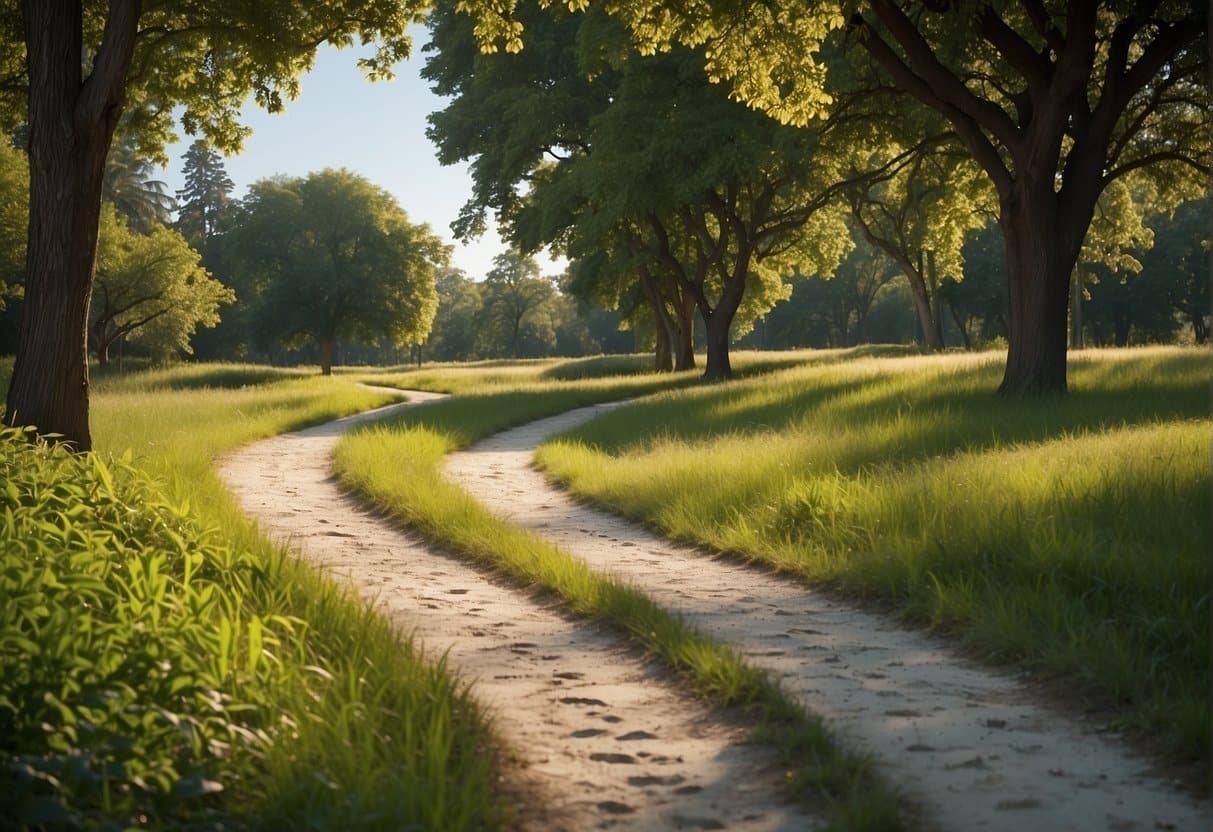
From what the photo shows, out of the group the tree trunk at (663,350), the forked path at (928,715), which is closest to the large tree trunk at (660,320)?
the tree trunk at (663,350)

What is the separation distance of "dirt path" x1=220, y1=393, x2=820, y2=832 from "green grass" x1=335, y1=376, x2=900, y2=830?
5.1 inches

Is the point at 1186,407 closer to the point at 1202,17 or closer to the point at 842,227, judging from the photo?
the point at 1202,17

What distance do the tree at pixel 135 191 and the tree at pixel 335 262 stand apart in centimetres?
1714

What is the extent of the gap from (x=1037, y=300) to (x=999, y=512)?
9557 millimetres

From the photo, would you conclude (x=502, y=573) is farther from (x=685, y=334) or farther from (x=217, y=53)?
(x=685, y=334)

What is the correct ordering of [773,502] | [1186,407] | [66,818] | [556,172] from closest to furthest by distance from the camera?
[66,818] < [773,502] < [1186,407] < [556,172]

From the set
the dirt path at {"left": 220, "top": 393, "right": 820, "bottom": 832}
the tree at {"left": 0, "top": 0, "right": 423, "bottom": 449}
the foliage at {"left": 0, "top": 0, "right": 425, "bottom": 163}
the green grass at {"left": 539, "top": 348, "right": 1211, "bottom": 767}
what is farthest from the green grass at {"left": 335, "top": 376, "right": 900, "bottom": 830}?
the foliage at {"left": 0, "top": 0, "right": 425, "bottom": 163}

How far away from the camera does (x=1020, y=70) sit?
16.9 metres

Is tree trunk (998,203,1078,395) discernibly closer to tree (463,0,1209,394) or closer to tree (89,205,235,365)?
tree (463,0,1209,394)

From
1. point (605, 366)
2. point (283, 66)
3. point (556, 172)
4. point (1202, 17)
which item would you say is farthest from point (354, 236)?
point (1202, 17)

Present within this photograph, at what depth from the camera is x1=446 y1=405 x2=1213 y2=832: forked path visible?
3.83 meters

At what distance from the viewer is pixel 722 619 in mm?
6805

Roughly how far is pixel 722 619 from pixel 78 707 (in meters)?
3.93

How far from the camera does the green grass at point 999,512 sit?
5.55 m
